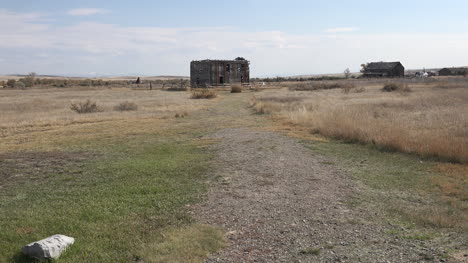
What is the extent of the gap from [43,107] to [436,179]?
1374 inches

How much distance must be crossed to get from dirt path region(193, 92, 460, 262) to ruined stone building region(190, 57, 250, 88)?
63.5 m

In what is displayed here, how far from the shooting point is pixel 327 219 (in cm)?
777

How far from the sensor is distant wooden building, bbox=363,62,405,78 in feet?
363

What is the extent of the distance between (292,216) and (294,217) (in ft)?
0.21

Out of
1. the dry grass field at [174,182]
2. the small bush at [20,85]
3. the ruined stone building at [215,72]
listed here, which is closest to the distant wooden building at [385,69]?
the ruined stone building at [215,72]

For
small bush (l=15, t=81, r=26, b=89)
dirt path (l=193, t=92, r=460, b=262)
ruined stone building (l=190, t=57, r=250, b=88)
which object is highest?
ruined stone building (l=190, t=57, r=250, b=88)

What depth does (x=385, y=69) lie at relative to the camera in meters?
113

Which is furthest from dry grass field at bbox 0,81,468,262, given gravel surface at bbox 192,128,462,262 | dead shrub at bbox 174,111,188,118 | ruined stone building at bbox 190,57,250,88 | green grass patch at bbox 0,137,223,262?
ruined stone building at bbox 190,57,250,88

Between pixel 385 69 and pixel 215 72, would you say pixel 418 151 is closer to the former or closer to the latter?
pixel 215 72

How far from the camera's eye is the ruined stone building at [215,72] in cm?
7644

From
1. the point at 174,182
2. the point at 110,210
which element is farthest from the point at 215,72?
the point at 110,210

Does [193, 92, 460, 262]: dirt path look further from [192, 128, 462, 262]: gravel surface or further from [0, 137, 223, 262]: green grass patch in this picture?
[0, 137, 223, 262]: green grass patch

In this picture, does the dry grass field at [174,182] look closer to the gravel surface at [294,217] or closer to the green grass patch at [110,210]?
the green grass patch at [110,210]

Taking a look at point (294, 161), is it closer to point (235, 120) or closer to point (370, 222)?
point (370, 222)
